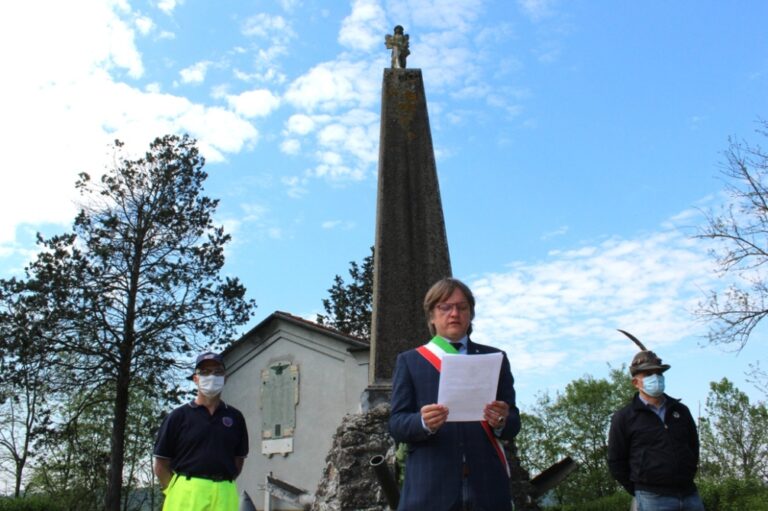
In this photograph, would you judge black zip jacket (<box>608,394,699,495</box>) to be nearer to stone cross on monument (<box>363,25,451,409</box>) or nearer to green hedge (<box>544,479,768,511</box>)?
stone cross on monument (<box>363,25,451,409</box>)

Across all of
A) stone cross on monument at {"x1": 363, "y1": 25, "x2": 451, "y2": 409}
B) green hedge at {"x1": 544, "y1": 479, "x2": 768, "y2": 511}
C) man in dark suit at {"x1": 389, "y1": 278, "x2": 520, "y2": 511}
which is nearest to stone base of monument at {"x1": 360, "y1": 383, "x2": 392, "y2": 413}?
stone cross on monument at {"x1": 363, "y1": 25, "x2": 451, "y2": 409}

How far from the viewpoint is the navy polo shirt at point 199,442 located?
15.4 feet

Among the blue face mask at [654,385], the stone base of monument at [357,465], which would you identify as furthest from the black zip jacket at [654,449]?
the stone base of monument at [357,465]

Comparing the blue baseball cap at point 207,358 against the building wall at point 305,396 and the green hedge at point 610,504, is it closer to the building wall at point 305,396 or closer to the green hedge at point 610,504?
the building wall at point 305,396

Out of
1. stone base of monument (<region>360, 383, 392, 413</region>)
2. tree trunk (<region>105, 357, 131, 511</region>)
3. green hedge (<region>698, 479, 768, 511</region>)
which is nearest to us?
stone base of monument (<region>360, 383, 392, 413</region>)

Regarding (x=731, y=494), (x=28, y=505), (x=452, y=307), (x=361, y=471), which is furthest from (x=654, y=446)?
(x=28, y=505)

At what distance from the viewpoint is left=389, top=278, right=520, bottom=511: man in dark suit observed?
10.2 feet

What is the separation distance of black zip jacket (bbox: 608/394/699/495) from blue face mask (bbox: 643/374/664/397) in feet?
0.39

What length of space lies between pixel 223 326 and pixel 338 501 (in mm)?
14848

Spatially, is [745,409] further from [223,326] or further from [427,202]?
[427,202]

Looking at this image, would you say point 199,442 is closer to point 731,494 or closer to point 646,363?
point 646,363

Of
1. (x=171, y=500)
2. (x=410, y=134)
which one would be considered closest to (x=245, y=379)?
(x=410, y=134)

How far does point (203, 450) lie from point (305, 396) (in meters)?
15.0

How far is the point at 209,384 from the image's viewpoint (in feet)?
16.1
